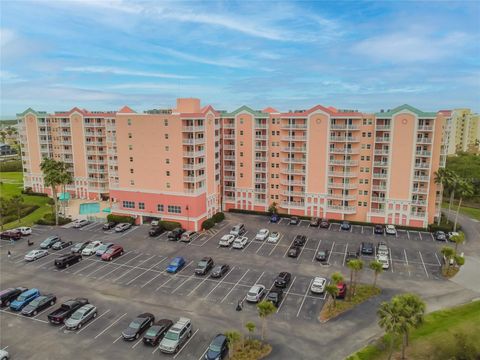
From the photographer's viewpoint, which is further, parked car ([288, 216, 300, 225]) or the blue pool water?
the blue pool water

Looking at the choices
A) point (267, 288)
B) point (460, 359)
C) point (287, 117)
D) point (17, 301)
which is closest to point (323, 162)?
point (287, 117)

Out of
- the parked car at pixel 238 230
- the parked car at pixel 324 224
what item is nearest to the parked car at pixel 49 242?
the parked car at pixel 238 230

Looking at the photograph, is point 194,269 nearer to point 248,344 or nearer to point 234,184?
point 248,344

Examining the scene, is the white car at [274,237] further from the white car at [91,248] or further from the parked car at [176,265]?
the white car at [91,248]

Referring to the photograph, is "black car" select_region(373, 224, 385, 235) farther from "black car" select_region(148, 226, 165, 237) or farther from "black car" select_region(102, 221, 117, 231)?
"black car" select_region(102, 221, 117, 231)

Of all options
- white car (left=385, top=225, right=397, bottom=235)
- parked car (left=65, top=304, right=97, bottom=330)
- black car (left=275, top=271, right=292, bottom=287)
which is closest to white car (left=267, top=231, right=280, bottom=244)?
black car (left=275, top=271, right=292, bottom=287)

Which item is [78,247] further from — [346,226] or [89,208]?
[346,226]
